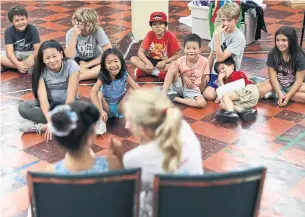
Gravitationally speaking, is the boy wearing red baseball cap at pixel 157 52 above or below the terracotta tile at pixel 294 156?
above

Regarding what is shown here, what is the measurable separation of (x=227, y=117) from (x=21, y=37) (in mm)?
1949

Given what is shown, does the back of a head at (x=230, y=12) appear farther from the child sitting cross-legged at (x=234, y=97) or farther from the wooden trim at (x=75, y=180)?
the wooden trim at (x=75, y=180)

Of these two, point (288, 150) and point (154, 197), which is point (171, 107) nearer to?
point (154, 197)

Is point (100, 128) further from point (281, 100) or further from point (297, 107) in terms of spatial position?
point (297, 107)

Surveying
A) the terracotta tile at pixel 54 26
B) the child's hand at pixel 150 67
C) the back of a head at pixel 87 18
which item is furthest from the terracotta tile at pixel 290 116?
the terracotta tile at pixel 54 26

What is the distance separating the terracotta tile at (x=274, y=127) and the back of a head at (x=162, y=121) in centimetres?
181

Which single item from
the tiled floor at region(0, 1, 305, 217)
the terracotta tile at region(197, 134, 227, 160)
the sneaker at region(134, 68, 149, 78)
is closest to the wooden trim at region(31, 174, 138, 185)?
the tiled floor at region(0, 1, 305, 217)

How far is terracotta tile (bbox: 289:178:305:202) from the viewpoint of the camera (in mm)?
2713

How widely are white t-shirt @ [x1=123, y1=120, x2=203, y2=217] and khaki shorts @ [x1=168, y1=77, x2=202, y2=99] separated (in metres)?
2.05

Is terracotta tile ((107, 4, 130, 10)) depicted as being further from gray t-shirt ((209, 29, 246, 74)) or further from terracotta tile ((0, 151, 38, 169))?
terracotta tile ((0, 151, 38, 169))

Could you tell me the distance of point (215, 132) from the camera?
3.44 m

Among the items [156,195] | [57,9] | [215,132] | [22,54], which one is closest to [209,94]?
[215,132]

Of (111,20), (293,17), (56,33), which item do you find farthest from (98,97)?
(293,17)

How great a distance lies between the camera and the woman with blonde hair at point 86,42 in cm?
409
